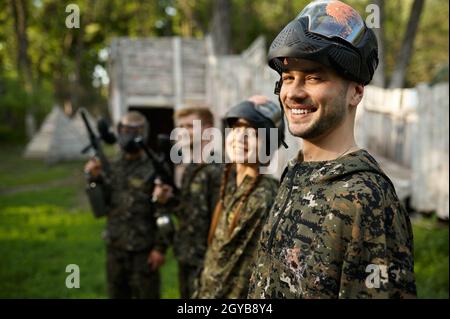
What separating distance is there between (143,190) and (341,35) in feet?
9.95

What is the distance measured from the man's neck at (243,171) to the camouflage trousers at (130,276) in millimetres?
1761

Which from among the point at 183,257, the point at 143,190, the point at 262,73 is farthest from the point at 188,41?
the point at 183,257

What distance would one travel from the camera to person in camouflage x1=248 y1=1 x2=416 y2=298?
1.47 meters

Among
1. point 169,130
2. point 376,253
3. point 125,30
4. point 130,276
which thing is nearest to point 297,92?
point 376,253

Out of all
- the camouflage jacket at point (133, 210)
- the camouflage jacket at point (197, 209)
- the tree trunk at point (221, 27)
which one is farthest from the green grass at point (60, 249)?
the tree trunk at point (221, 27)

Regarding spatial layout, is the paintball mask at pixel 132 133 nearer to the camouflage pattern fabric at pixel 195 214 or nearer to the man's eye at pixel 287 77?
the camouflage pattern fabric at pixel 195 214

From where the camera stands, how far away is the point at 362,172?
1563 millimetres

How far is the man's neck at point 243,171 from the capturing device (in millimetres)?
2797

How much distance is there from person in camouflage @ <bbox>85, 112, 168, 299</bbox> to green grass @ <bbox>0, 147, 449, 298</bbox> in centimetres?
125

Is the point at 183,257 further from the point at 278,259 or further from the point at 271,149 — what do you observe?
the point at 278,259

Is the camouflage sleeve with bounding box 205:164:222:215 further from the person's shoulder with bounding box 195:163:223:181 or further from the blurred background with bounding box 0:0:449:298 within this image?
the blurred background with bounding box 0:0:449:298

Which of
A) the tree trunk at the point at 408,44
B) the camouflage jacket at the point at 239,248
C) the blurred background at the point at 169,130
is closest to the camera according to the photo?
the camouflage jacket at the point at 239,248

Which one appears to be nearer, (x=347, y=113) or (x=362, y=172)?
(x=362, y=172)

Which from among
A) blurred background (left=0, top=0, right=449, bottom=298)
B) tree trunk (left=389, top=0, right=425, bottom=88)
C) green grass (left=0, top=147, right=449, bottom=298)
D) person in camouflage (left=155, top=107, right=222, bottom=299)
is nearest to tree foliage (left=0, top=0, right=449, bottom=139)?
blurred background (left=0, top=0, right=449, bottom=298)
